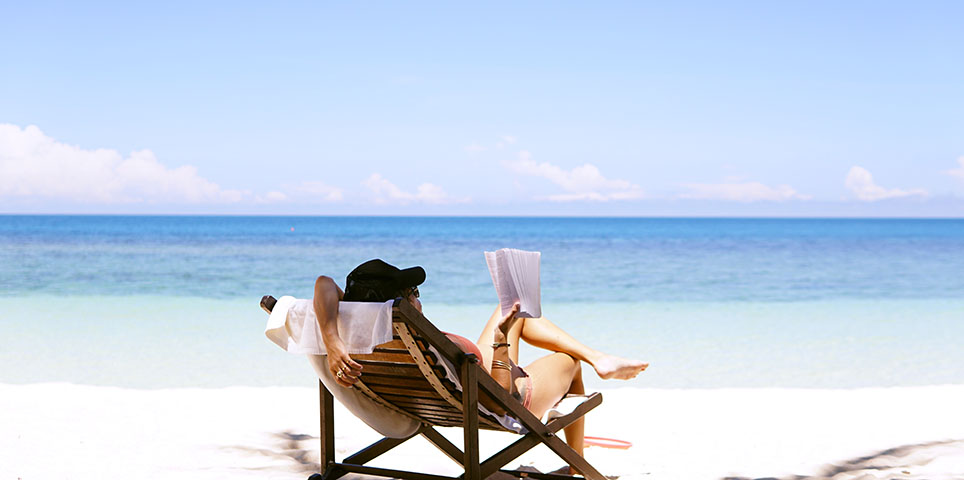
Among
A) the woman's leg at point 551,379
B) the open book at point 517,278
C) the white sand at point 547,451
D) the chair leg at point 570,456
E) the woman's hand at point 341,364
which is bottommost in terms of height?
the white sand at point 547,451

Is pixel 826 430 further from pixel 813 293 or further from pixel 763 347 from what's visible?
pixel 813 293

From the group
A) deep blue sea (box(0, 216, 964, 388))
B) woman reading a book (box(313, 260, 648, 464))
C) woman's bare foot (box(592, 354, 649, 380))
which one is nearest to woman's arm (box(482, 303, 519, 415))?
woman reading a book (box(313, 260, 648, 464))

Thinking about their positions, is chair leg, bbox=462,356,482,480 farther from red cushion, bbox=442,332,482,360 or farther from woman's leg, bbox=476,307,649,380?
woman's leg, bbox=476,307,649,380

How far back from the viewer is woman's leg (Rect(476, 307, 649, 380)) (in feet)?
10.9

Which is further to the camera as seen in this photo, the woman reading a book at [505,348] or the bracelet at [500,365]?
the bracelet at [500,365]

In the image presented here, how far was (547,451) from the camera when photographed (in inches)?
173

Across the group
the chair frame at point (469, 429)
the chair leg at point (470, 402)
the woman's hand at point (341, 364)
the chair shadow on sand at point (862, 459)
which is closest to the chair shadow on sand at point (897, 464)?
the chair shadow on sand at point (862, 459)

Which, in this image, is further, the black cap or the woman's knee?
the woman's knee

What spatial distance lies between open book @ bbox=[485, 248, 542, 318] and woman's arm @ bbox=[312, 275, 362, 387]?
555 millimetres

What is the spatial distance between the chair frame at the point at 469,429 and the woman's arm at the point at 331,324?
265 millimetres

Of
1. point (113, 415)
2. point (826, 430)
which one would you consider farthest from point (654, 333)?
point (113, 415)

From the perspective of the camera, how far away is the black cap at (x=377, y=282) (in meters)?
2.74

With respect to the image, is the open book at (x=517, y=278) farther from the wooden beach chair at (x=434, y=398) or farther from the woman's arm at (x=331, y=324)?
the woman's arm at (x=331, y=324)

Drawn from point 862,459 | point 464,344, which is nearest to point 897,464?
point 862,459
